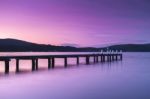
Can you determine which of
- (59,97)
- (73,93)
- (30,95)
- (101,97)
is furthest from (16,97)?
(101,97)

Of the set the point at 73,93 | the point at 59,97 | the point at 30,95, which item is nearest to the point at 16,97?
the point at 30,95

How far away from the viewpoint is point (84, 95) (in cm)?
1797

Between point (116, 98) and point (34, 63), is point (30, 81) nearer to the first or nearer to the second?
point (116, 98)

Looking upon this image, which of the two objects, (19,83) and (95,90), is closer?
(95,90)

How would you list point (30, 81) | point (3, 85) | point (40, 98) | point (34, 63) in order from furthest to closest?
point (34, 63)
point (30, 81)
point (3, 85)
point (40, 98)

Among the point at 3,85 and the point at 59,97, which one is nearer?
the point at 59,97

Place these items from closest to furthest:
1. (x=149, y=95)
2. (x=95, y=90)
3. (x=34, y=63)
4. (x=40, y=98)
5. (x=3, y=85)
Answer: (x=40, y=98) → (x=149, y=95) → (x=95, y=90) → (x=3, y=85) → (x=34, y=63)

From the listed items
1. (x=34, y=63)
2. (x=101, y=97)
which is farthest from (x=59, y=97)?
(x=34, y=63)

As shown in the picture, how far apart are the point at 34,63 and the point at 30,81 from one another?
39.1 ft

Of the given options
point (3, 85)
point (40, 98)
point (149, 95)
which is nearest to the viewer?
point (40, 98)

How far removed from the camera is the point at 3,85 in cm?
2219

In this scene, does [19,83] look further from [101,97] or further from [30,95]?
[101,97]

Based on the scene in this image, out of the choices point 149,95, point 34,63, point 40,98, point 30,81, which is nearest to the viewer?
point 40,98

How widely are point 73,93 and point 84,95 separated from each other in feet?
3.90
